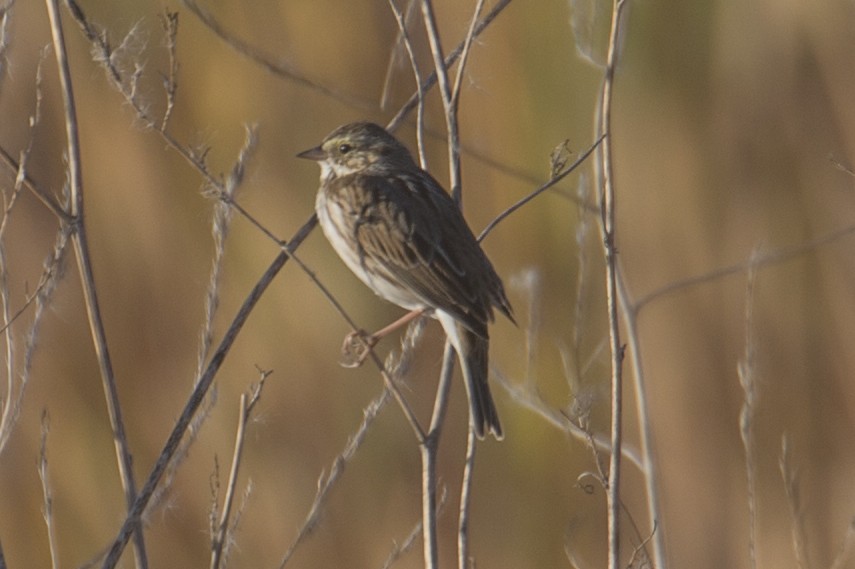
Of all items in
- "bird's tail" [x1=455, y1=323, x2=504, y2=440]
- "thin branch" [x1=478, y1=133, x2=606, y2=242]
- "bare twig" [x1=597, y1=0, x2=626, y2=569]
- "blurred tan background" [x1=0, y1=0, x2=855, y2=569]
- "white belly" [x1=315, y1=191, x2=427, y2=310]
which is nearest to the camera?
"bare twig" [x1=597, y1=0, x2=626, y2=569]

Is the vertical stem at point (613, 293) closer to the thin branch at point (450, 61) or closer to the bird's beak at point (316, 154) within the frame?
the thin branch at point (450, 61)

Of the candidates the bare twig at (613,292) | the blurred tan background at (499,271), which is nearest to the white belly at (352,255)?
the bare twig at (613,292)

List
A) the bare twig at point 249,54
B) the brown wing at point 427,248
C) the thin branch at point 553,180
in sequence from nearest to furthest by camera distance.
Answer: the thin branch at point 553,180 < the bare twig at point 249,54 < the brown wing at point 427,248

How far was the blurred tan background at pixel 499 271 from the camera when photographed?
4488mm

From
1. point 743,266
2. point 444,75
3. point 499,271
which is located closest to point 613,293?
point 444,75

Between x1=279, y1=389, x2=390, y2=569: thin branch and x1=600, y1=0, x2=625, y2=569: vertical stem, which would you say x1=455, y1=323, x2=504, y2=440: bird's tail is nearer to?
x1=279, y1=389, x2=390, y2=569: thin branch

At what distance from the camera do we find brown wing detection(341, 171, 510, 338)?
10.7 feet

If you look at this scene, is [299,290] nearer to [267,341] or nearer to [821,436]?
[267,341]

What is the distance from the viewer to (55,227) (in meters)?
4.59

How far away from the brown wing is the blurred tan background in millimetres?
972

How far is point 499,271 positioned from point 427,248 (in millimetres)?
1167

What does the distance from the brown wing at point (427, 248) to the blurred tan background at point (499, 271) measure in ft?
3.19

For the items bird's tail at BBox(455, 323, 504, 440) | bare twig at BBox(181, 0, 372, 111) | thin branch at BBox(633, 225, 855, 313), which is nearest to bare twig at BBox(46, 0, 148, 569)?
bare twig at BBox(181, 0, 372, 111)

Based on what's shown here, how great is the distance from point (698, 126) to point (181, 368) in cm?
182
